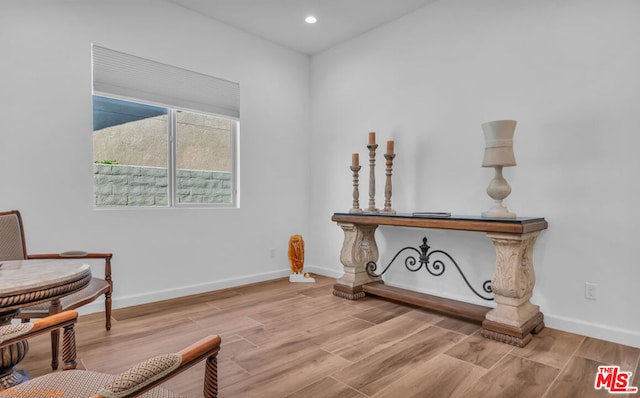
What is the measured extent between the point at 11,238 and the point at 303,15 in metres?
3.07

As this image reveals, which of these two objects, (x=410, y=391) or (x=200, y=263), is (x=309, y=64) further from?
(x=410, y=391)

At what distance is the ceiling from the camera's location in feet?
10.8

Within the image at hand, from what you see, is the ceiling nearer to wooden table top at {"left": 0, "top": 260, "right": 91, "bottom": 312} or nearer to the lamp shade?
the lamp shade

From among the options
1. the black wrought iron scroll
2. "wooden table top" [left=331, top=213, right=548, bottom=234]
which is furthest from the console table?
the black wrought iron scroll

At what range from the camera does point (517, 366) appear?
2.02 metres

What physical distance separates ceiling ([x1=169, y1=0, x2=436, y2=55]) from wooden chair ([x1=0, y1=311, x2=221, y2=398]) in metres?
3.12

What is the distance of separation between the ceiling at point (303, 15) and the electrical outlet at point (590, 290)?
9.09 feet

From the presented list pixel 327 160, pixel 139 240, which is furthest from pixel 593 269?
pixel 139 240

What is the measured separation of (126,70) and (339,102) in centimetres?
225

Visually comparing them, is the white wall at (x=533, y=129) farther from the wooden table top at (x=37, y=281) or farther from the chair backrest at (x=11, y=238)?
the chair backrest at (x=11, y=238)

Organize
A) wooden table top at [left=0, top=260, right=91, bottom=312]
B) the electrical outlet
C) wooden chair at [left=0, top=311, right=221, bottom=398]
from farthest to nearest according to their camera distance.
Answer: the electrical outlet → wooden table top at [left=0, top=260, right=91, bottom=312] → wooden chair at [left=0, top=311, right=221, bottom=398]

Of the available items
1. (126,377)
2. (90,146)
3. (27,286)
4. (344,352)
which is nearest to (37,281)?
(27,286)

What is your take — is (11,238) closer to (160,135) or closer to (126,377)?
(160,135)
